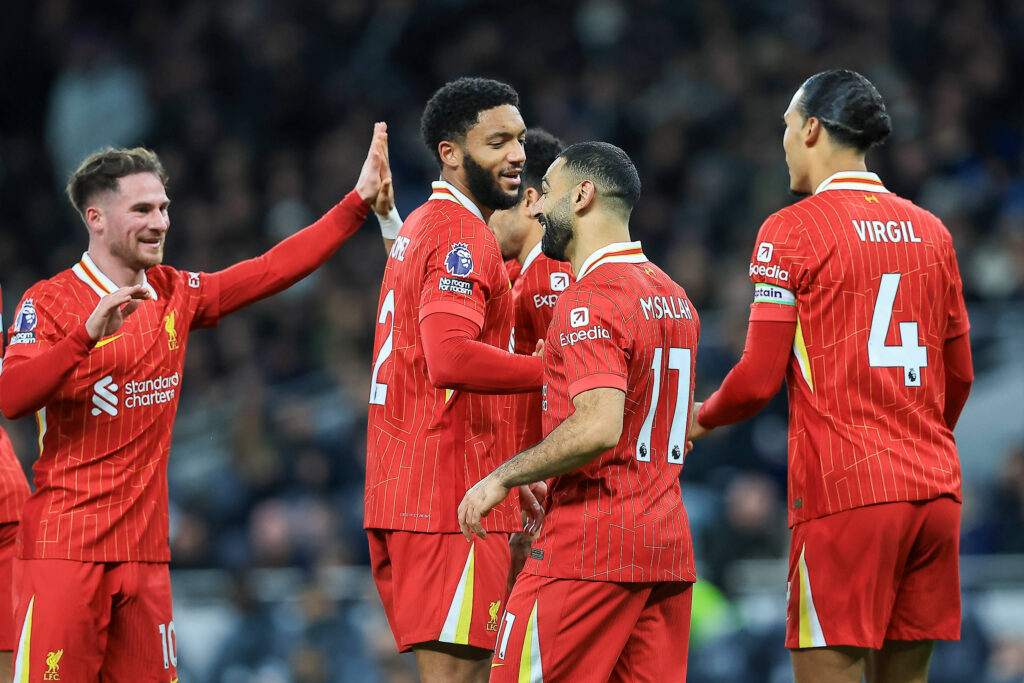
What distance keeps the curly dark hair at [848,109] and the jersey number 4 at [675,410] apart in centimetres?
111

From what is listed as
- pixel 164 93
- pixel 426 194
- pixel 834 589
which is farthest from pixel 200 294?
pixel 164 93

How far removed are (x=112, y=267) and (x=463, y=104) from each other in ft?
5.06

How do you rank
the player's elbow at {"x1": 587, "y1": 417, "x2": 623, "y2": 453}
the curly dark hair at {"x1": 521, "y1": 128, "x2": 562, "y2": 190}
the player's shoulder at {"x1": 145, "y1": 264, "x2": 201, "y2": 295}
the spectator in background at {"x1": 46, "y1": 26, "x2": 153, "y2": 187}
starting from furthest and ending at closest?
1. the spectator in background at {"x1": 46, "y1": 26, "x2": 153, "y2": 187}
2. the curly dark hair at {"x1": 521, "y1": 128, "x2": 562, "y2": 190}
3. the player's shoulder at {"x1": 145, "y1": 264, "x2": 201, "y2": 295}
4. the player's elbow at {"x1": 587, "y1": 417, "x2": 623, "y2": 453}

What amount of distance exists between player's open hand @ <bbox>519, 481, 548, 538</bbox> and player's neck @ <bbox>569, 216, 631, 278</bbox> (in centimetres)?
90

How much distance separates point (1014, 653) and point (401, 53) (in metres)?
9.41

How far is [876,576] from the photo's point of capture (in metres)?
4.47

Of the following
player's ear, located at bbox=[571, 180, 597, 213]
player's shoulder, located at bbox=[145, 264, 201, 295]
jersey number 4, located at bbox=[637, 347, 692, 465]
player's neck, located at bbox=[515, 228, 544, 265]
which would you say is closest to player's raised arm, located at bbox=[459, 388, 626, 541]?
jersey number 4, located at bbox=[637, 347, 692, 465]

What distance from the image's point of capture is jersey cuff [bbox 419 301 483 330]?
4.54 metres

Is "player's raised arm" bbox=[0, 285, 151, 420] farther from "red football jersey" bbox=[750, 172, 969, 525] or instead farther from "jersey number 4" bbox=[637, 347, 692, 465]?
"red football jersey" bbox=[750, 172, 969, 525]

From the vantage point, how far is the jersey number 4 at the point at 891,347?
14.8 feet

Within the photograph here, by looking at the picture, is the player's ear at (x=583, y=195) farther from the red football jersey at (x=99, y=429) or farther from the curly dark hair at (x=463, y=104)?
the red football jersey at (x=99, y=429)

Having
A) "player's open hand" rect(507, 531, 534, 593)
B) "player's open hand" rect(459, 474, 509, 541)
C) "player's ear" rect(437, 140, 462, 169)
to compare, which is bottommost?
"player's open hand" rect(507, 531, 534, 593)

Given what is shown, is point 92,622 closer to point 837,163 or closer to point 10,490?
point 10,490

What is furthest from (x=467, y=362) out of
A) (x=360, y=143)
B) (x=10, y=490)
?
(x=360, y=143)
